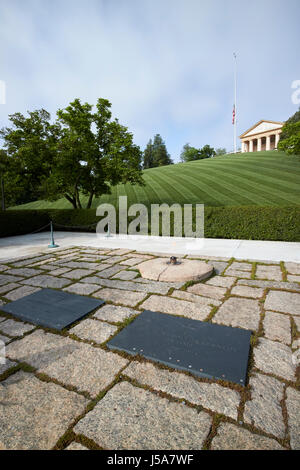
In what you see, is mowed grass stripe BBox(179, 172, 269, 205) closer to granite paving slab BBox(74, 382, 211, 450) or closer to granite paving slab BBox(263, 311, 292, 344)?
granite paving slab BBox(263, 311, 292, 344)

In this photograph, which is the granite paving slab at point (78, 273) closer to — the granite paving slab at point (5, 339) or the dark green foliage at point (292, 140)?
the granite paving slab at point (5, 339)

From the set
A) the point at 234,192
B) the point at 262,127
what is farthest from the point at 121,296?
the point at 262,127

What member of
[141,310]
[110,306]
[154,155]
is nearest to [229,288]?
[141,310]

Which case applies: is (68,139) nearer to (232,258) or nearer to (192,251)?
(192,251)

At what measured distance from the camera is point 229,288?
3816 millimetres

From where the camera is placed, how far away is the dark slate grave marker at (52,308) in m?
2.87

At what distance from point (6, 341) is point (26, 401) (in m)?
1.04

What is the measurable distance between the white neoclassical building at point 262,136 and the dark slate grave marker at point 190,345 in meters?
68.5

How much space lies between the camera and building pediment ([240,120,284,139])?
5912 centimetres

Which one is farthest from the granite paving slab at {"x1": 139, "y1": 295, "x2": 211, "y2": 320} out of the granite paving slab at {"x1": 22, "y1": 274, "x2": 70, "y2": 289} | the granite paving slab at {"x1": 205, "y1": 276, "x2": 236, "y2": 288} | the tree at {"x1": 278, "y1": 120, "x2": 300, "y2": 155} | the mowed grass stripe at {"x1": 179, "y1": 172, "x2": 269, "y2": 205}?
the mowed grass stripe at {"x1": 179, "y1": 172, "x2": 269, "y2": 205}

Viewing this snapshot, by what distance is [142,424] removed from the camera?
1.52 meters

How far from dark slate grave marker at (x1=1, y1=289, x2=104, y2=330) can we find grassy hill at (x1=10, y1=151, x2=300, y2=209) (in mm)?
17480

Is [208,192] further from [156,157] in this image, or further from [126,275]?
[156,157]

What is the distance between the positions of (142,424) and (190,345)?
90 centimetres
